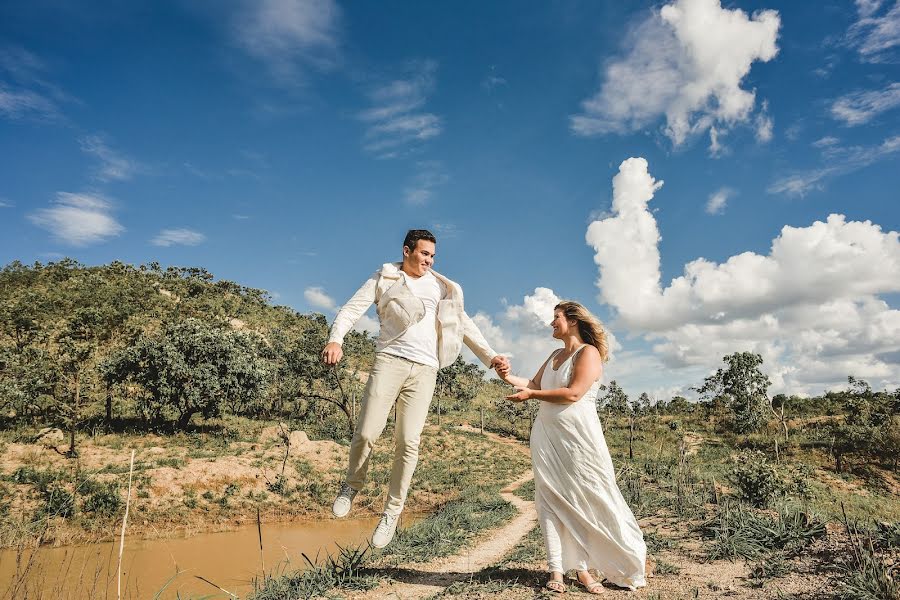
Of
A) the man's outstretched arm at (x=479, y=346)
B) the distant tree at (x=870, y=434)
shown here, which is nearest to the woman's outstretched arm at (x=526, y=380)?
the man's outstretched arm at (x=479, y=346)

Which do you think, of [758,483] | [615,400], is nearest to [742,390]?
[615,400]

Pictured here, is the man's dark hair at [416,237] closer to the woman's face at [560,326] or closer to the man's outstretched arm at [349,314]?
the man's outstretched arm at [349,314]

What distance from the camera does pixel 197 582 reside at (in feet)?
35.9

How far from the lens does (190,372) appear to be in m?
27.2

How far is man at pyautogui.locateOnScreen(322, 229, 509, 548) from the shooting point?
14.2 feet

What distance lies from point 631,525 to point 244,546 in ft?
46.8

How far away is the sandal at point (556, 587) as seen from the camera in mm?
4070

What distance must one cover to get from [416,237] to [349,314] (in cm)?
98

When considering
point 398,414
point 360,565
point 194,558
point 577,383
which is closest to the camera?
point 577,383

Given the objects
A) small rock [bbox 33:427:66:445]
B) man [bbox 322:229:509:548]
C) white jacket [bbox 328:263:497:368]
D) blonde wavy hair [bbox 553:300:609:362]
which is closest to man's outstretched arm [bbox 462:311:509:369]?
white jacket [bbox 328:263:497:368]

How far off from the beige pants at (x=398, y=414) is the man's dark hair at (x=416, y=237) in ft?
3.54

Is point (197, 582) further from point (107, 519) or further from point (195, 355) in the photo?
point (195, 355)

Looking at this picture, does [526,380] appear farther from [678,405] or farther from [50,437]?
[678,405]

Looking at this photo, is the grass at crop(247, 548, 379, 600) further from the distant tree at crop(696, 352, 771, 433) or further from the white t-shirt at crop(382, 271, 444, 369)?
the distant tree at crop(696, 352, 771, 433)
